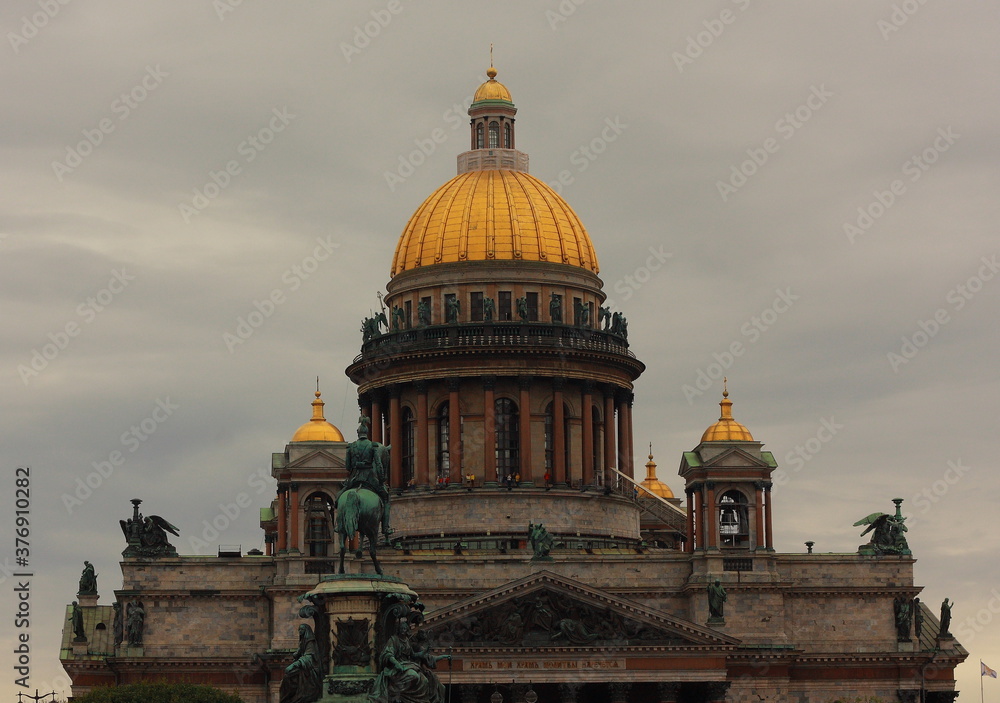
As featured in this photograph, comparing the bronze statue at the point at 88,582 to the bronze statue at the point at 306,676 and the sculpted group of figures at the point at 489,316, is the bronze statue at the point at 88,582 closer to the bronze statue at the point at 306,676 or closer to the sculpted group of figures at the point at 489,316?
the sculpted group of figures at the point at 489,316

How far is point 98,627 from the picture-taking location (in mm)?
122500

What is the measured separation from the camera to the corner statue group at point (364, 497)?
60.2 m

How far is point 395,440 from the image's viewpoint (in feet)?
429

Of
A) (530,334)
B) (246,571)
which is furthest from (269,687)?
(530,334)

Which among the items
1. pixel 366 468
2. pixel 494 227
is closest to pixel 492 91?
pixel 494 227

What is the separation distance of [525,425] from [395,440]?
7.59 m

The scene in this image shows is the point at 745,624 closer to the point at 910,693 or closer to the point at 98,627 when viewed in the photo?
the point at 910,693

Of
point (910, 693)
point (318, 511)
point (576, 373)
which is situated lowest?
point (910, 693)

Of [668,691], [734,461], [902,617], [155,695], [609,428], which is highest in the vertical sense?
[609,428]

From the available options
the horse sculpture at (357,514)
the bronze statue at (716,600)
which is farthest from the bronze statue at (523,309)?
the horse sculpture at (357,514)

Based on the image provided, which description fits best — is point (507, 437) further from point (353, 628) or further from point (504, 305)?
point (353, 628)

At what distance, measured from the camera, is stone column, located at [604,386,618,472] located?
13188 centimetres

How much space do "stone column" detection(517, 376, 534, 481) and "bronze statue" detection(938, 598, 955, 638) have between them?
2269 centimetres

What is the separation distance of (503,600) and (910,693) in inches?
851
